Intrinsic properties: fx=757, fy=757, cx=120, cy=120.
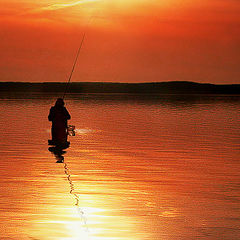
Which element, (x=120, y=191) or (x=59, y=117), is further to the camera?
(x=59, y=117)

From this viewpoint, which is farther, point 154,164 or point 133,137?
point 133,137

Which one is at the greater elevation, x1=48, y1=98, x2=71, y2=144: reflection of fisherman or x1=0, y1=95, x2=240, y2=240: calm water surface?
x1=48, y1=98, x2=71, y2=144: reflection of fisherman

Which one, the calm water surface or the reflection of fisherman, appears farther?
the reflection of fisherman

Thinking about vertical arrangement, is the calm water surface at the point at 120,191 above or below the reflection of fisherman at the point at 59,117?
below

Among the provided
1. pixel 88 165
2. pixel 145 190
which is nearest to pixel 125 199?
pixel 145 190

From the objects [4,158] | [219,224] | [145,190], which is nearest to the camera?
[219,224]

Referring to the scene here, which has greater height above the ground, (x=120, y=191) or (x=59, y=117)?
(x=59, y=117)

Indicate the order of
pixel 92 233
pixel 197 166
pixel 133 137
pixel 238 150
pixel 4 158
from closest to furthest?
pixel 92 233
pixel 197 166
pixel 4 158
pixel 238 150
pixel 133 137

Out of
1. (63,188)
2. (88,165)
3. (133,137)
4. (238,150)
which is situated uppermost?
(133,137)

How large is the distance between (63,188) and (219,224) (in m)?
4.13

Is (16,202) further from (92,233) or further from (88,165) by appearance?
(88,165)

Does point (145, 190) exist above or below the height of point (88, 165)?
below

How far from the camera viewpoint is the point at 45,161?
63.0 ft

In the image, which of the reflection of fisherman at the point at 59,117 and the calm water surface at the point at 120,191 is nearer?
the calm water surface at the point at 120,191
